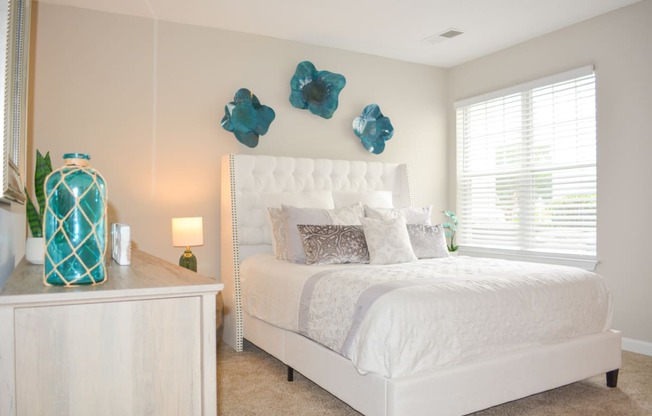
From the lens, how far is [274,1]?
12.3 ft

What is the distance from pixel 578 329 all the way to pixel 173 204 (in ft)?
10.2

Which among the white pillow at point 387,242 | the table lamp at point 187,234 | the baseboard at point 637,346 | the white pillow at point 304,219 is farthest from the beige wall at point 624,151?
the table lamp at point 187,234

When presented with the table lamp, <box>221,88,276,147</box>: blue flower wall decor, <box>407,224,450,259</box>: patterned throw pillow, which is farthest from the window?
the table lamp

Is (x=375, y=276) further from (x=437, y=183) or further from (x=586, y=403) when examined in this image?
(x=437, y=183)

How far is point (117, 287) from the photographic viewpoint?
3.52ft

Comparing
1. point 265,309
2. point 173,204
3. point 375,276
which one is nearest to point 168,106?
point 173,204

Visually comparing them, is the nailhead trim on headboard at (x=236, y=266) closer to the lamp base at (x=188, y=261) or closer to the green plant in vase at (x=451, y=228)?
the lamp base at (x=188, y=261)

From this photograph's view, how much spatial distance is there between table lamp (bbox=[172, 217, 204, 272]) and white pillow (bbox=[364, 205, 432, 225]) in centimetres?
133

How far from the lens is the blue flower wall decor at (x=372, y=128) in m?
4.97

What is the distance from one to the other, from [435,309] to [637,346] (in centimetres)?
247

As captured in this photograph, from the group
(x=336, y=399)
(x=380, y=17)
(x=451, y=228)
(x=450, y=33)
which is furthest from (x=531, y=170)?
(x=336, y=399)

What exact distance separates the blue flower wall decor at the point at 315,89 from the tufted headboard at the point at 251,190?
0.53 metres

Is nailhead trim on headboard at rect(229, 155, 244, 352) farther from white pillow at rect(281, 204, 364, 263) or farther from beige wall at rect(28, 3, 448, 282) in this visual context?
white pillow at rect(281, 204, 364, 263)

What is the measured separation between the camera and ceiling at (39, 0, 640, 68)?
378 centimetres
